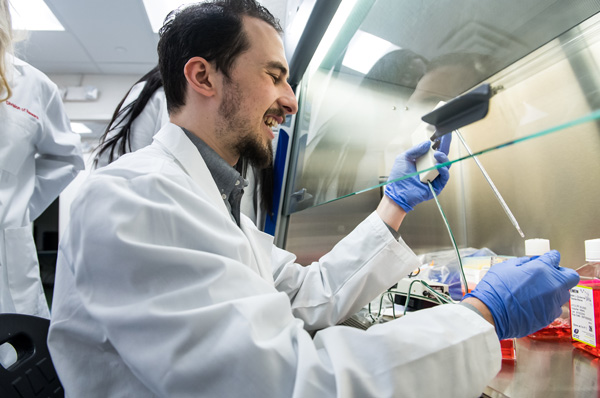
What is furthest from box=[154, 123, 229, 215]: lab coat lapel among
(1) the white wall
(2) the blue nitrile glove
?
(1) the white wall

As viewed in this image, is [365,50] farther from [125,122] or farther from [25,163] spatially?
[25,163]

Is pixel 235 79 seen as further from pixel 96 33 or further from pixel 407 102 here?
pixel 96 33

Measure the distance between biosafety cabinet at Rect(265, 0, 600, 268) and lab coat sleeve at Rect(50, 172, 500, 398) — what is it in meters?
0.28

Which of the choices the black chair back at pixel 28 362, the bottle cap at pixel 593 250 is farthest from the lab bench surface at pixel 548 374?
the black chair back at pixel 28 362

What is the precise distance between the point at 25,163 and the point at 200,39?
113cm

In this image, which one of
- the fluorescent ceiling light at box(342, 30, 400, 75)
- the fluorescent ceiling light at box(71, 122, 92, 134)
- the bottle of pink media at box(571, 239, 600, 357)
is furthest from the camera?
the fluorescent ceiling light at box(71, 122, 92, 134)

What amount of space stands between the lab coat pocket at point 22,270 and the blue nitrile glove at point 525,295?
1.62 meters

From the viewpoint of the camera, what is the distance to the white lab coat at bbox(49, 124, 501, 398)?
417mm

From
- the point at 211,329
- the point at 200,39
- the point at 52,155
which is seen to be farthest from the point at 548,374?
the point at 52,155

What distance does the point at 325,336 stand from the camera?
0.48 meters

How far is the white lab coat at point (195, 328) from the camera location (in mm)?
417

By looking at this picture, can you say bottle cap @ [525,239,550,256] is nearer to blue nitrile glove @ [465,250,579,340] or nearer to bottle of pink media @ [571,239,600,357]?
bottle of pink media @ [571,239,600,357]

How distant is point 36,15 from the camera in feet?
A: 9.04

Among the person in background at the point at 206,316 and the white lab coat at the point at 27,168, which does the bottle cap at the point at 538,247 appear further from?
the white lab coat at the point at 27,168
